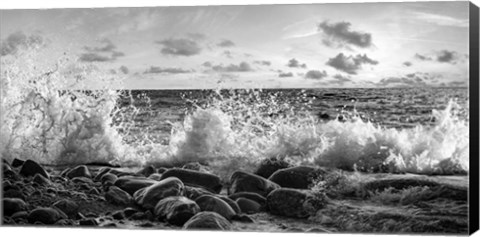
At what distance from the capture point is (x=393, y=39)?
9430mm

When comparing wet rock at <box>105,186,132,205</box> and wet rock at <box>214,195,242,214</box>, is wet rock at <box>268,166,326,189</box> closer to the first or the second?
wet rock at <box>214,195,242,214</box>

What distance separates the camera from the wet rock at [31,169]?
409 inches

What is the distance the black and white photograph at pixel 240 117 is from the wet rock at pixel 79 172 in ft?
0.03

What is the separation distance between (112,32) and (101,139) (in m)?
1.09

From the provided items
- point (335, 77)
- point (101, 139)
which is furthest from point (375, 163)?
point (101, 139)

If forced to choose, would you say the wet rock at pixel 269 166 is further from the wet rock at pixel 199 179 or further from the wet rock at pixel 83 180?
the wet rock at pixel 83 180

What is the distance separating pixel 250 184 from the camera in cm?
979

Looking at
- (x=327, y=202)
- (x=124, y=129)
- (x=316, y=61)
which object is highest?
(x=316, y=61)

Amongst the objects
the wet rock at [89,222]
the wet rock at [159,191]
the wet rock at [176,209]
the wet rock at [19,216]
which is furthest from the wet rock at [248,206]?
the wet rock at [19,216]

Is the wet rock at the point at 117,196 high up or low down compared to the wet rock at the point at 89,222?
up

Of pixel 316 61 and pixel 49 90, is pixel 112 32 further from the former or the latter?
pixel 316 61

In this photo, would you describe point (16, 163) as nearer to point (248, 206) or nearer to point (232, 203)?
point (232, 203)

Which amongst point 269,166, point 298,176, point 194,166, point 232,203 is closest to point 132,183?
point 194,166

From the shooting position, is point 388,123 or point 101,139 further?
point 101,139
